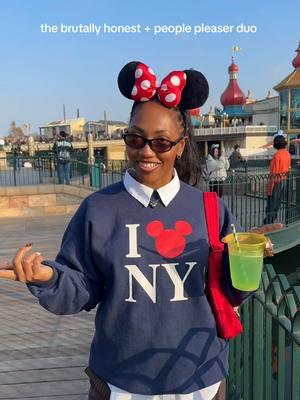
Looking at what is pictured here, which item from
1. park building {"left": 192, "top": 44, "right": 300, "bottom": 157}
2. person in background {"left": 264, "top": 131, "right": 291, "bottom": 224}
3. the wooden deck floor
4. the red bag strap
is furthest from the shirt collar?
park building {"left": 192, "top": 44, "right": 300, "bottom": 157}

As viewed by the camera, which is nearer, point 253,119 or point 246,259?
point 246,259

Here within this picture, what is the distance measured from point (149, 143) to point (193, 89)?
0.93ft

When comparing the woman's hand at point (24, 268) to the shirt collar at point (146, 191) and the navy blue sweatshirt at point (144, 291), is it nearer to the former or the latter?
the navy blue sweatshirt at point (144, 291)

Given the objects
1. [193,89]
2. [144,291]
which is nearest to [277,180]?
[193,89]

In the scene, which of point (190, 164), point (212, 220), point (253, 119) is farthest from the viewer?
point (253, 119)

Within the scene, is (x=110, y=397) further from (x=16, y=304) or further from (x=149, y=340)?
(x=16, y=304)

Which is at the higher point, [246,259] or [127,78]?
[127,78]

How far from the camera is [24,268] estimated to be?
125 centimetres

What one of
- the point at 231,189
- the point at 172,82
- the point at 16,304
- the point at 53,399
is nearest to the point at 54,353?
the point at 53,399

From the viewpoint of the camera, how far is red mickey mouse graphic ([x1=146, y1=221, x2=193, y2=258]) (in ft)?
4.66

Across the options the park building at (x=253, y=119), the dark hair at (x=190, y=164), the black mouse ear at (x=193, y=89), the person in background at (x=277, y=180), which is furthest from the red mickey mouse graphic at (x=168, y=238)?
the park building at (x=253, y=119)

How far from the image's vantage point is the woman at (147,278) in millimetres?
1408

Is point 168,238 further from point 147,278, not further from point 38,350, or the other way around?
point 38,350

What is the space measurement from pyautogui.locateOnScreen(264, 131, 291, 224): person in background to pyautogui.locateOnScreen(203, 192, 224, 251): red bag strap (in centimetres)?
627
